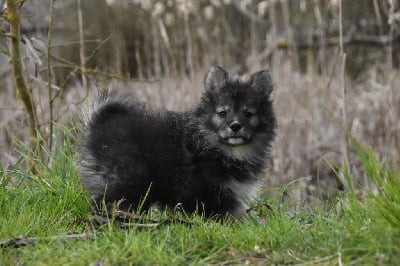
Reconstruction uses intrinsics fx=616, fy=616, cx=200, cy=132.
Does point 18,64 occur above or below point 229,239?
above

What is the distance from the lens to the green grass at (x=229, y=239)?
3.51 metres

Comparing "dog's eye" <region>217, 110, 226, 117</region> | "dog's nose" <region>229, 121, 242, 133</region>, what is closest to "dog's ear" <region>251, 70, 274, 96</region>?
"dog's eye" <region>217, 110, 226, 117</region>

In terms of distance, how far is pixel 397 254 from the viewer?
3.35 m

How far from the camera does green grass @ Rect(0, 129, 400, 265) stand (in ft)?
11.5

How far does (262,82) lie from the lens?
5531mm

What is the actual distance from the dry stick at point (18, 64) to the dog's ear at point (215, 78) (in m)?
1.61

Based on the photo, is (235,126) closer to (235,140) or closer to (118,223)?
(235,140)

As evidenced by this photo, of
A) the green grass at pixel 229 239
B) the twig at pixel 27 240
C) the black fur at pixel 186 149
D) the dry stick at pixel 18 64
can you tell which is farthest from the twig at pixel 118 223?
the dry stick at pixel 18 64

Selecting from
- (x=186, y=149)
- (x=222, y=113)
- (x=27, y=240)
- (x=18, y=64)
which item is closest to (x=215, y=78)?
(x=222, y=113)

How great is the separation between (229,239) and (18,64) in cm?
307

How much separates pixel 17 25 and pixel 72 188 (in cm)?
178

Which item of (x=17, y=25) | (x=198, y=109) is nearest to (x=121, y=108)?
(x=198, y=109)

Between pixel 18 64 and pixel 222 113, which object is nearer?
pixel 222 113

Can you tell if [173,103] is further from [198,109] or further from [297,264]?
[297,264]
